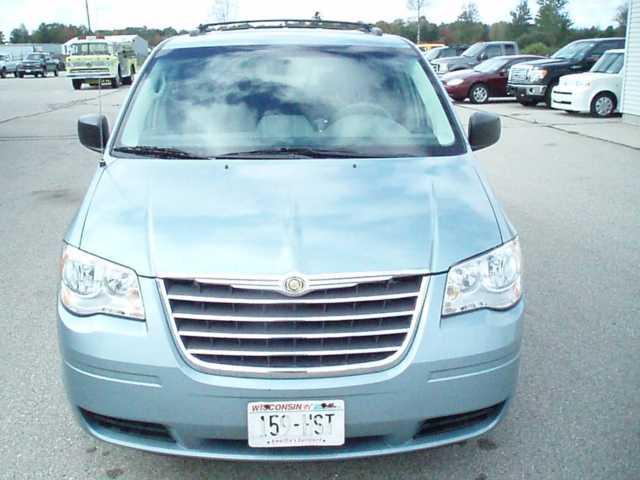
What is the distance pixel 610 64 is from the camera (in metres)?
17.8

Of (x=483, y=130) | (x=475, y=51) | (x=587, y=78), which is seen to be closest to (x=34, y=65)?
(x=475, y=51)

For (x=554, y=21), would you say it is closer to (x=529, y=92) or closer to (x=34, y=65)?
(x=34, y=65)

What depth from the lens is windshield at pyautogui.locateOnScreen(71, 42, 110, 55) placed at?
34156mm

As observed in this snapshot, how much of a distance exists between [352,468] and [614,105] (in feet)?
56.2

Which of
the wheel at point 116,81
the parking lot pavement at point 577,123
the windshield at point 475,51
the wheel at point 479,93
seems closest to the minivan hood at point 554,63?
the parking lot pavement at point 577,123

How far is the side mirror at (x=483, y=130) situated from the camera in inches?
161

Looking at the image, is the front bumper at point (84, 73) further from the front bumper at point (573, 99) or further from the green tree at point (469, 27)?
the green tree at point (469, 27)

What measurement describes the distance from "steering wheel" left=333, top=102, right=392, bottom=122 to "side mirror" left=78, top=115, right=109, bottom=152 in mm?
1379

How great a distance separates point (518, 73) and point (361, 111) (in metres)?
19.0

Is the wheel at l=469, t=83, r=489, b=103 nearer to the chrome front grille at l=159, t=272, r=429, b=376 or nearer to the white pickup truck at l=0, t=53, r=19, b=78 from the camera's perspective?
the chrome front grille at l=159, t=272, r=429, b=376

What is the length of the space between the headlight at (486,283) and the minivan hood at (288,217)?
0.15ft

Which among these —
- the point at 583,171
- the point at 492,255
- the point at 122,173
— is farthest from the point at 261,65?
the point at 583,171

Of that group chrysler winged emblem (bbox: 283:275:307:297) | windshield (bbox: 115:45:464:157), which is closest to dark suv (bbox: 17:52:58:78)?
windshield (bbox: 115:45:464:157)

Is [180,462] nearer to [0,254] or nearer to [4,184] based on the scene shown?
[0,254]
